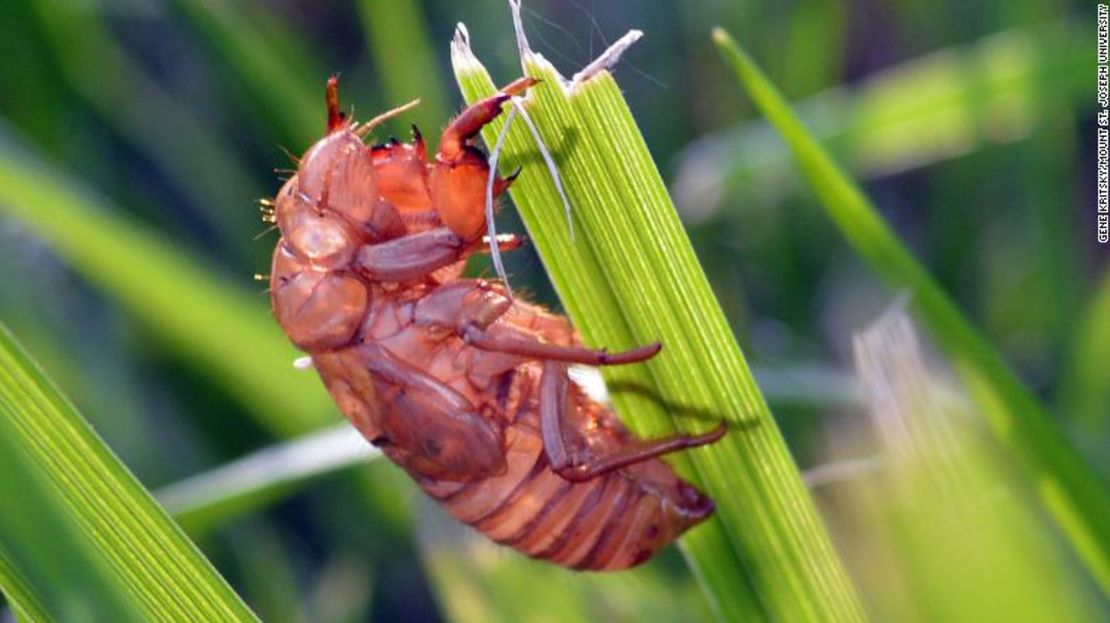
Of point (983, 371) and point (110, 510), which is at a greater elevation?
point (110, 510)

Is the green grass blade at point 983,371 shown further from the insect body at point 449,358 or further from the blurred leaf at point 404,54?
the blurred leaf at point 404,54

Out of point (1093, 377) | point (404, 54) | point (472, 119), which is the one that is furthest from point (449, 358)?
point (1093, 377)

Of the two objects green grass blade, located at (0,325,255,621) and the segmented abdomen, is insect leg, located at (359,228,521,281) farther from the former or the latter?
green grass blade, located at (0,325,255,621)

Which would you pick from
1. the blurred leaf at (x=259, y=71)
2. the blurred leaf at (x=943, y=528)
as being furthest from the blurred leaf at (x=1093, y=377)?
the blurred leaf at (x=259, y=71)

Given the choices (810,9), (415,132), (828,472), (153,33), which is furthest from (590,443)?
(153,33)

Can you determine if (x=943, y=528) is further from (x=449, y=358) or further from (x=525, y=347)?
(x=449, y=358)

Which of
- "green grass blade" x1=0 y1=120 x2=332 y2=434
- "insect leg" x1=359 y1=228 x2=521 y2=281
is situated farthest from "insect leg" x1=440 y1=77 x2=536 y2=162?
"green grass blade" x1=0 y1=120 x2=332 y2=434
